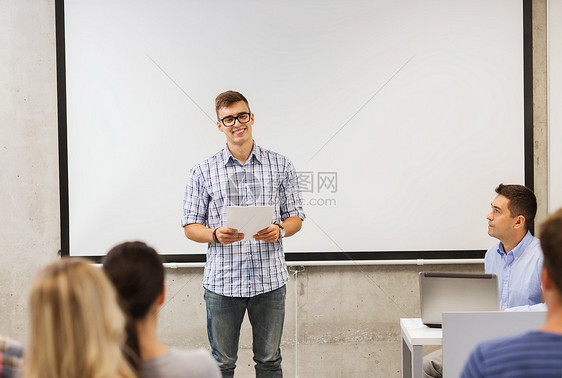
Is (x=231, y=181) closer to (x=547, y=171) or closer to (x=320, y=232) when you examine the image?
(x=320, y=232)

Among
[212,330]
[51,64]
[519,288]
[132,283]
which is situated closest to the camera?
[132,283]

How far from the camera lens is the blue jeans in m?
2.80

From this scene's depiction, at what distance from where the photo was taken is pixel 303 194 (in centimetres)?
376

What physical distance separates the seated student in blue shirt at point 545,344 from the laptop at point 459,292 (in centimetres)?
125

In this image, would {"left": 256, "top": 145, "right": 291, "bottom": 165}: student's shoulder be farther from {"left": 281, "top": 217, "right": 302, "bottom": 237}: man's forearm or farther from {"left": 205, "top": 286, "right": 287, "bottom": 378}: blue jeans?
{"left": 205, "top": 286, "right": 287, "bottom": 378}: blue jeans

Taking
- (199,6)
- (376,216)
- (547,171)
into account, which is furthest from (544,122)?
(199,6)

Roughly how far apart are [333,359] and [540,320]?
6.56 feet

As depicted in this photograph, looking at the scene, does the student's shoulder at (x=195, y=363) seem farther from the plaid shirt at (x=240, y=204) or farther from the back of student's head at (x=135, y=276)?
the plaid shirt at (x=240, y=204)

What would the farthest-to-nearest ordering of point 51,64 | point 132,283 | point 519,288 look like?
1. point 51,64
2. point 519,288
3. point 132,283

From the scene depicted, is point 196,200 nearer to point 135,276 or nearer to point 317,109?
point 317,109

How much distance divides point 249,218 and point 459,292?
980mm

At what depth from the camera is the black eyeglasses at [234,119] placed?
280 centimetres

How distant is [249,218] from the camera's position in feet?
8.49

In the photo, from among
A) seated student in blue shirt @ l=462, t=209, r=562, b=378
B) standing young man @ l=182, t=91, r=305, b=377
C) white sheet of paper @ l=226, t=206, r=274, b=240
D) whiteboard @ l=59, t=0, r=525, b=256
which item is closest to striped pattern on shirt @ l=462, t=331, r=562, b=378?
seated student in blue shirt @ l=462, t=209, r=562, b=378
